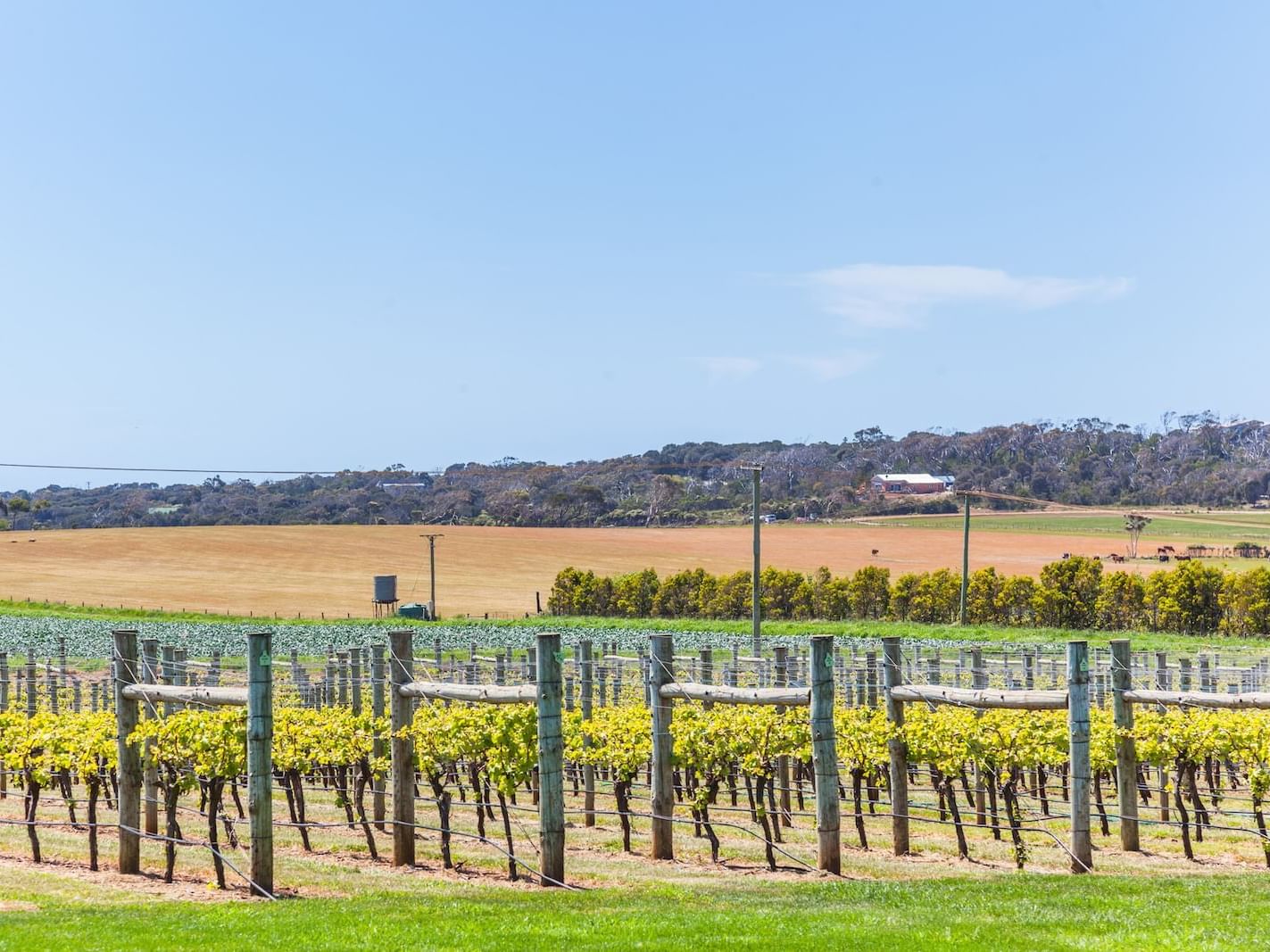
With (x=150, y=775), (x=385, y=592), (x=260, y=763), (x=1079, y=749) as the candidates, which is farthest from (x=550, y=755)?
(x=385, y=592)

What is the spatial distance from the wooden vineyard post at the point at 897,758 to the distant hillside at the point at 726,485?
7662cm

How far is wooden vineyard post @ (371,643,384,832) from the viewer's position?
14.9 m

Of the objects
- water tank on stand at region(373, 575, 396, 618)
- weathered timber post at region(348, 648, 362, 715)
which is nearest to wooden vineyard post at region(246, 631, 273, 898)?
weathered timber post at region(348, 648, 362, 715)

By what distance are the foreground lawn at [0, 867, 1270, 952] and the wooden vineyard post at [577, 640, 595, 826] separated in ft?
14.6

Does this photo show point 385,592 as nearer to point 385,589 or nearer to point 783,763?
point 385,589

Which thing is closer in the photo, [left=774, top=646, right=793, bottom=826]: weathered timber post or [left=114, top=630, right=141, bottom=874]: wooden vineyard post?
[left=114, top=630, right=141, bottom=874]: wooden vineyard post

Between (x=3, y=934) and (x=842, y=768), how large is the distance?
1160cm

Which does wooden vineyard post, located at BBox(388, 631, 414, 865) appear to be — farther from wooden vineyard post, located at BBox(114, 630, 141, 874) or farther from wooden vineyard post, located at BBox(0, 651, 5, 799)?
wooden vineyard post, located at BBox(0, 651, 5, 799)

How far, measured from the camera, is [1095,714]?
1636 centimetres

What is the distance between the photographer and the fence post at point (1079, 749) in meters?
13.0

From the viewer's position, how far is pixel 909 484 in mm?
133250

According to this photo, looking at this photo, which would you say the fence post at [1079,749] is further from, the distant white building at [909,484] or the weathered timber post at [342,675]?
the distant white building at [909,484]

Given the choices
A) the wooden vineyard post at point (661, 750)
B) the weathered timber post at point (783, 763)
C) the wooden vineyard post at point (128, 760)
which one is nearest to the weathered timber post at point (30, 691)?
the wooden vineyard post at point (128, 760)

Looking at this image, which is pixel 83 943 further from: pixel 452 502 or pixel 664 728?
pixel 452 502
